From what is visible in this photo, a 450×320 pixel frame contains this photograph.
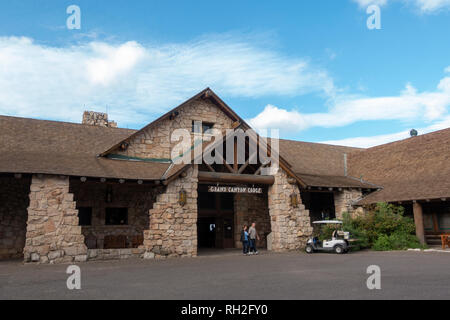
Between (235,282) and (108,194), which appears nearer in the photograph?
(235,282)

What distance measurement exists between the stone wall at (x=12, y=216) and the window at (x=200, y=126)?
8.71 m

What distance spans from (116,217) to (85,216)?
1498 mm

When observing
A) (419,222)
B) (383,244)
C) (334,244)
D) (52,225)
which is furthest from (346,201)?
(52,225)

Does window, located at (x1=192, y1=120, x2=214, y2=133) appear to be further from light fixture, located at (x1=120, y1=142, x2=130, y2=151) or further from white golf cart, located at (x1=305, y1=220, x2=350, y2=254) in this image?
white golf cart, located at (x1=305, y1=220, x2=350, y2=254)

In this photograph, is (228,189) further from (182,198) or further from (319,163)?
(319,163)

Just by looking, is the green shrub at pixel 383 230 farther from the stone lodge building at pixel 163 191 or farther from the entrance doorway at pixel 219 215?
the entrance doorway at pixel 219 215

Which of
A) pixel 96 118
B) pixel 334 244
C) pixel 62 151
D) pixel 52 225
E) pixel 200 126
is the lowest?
pixel 334 244

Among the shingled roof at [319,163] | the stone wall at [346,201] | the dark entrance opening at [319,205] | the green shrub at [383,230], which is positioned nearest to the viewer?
the green shrub at [383,230]

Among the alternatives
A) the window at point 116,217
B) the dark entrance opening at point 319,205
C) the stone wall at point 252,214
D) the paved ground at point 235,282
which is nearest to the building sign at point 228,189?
the stone wall at point 252,214

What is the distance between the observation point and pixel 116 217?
61.1 feet

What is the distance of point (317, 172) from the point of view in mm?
23000

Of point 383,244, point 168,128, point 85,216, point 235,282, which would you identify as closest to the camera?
point 235,282

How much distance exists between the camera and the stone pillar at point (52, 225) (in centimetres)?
1343
